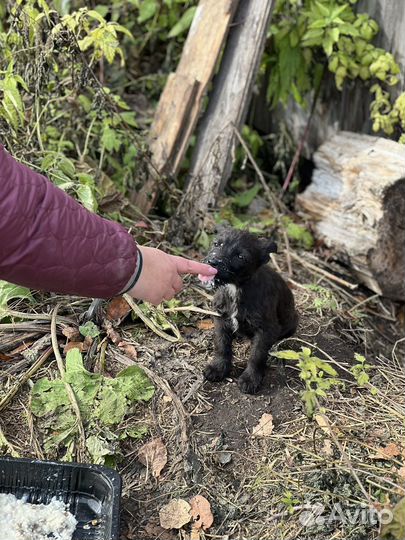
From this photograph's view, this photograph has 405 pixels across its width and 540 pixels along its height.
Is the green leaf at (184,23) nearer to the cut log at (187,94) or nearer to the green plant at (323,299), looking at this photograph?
the cut log at (187,94)

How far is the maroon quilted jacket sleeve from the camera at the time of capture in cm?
281

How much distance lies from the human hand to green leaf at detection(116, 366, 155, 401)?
1229 millimetres

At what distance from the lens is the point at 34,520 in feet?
12.3

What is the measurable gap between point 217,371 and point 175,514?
110 centimetres

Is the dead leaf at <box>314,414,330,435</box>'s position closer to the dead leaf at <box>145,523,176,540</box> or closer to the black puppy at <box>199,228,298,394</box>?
the black puppy at <box>199,228,298,394</box>

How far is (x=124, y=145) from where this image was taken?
6.71m

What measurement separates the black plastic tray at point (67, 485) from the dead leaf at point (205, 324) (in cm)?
172

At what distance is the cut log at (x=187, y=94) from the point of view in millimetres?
6629

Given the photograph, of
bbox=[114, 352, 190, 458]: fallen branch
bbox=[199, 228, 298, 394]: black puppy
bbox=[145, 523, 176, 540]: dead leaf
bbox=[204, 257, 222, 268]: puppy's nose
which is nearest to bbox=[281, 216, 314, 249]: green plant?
bbox=[199, 228, 298, 394]: black puppy

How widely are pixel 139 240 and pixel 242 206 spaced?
1.61 metres

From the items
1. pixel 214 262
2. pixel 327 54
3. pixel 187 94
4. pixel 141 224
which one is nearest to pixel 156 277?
pixel 214 262

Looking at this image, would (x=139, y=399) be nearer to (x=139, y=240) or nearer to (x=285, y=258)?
(x=139, y=240)

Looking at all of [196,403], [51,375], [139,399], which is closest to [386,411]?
[196,403]

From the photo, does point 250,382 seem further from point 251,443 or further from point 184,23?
point 184,23
